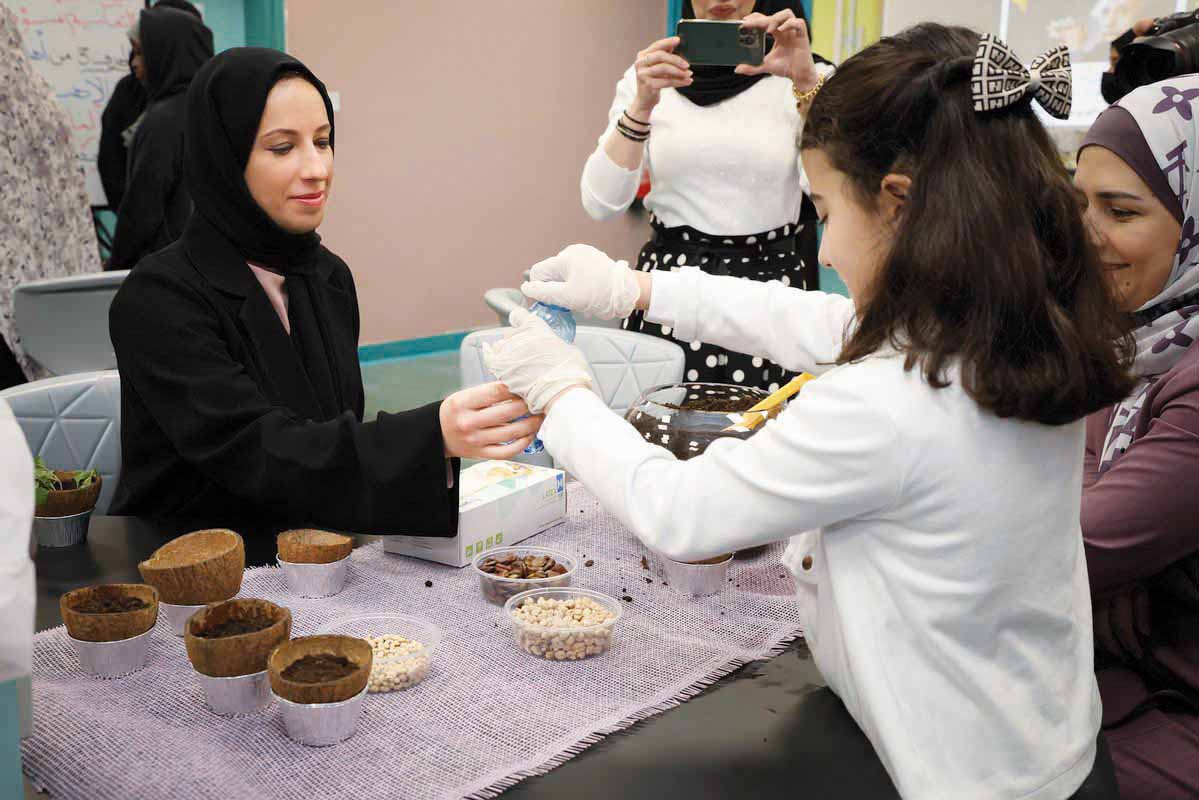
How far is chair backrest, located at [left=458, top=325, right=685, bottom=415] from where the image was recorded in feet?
7.75

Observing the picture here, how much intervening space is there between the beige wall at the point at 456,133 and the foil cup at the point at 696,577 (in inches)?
177

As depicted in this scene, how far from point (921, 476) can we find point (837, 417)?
90 millimetres

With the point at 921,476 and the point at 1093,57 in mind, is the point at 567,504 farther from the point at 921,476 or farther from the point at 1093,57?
the point at 1093,57

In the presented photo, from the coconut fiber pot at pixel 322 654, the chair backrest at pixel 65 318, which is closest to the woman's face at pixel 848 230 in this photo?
the coconut fiber pot at pixel 322 654

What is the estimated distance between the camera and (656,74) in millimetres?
2270

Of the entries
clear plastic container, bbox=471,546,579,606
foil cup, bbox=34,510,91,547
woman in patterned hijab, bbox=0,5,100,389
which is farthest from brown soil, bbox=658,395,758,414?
woman in patterned hijab, bbox=0,5,100,389

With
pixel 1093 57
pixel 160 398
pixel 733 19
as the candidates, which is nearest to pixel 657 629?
pixel 160 398

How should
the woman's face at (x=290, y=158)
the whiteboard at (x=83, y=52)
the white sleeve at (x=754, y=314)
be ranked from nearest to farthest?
the white sleeve at (x=754, y=314) < the woman's face at (x=290, y=158) < the whiteboard at (x=83, y=52)

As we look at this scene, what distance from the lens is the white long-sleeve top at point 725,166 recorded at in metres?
2.38

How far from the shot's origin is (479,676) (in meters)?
1.04

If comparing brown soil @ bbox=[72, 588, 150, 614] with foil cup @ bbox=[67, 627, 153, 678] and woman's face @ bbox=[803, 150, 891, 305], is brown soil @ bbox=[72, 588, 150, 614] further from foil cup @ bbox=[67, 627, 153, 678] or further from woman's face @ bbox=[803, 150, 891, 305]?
woman's face @ bbox=[803, 150, 891, 305]

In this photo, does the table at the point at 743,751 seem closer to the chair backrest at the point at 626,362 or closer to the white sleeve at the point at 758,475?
the white sleeve at the point at 758,475

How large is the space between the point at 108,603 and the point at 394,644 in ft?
0.99

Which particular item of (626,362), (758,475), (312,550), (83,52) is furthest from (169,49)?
(758,475)
